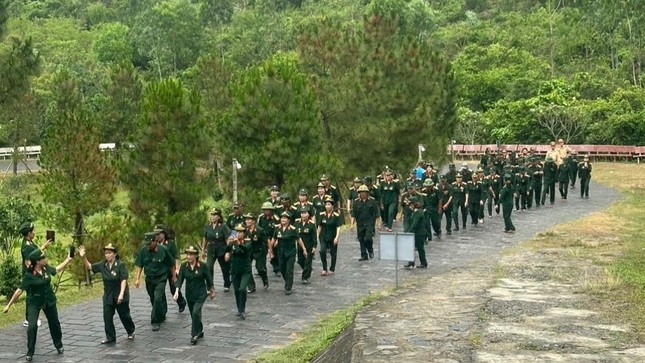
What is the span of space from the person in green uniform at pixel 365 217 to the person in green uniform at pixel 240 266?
15.3 feet

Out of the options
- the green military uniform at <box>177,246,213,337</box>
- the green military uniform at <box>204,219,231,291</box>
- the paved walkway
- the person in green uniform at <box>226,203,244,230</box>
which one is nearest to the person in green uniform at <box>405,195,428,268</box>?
the paved walkway

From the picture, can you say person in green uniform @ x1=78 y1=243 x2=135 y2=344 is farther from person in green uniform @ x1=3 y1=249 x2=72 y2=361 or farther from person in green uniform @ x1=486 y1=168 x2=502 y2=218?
person in green uniform @ x1=486 y1=168 x2=502 y2=218

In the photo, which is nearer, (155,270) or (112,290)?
(112,290)

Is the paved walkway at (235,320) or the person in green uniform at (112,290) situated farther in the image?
the person in green uniform at (112,290)

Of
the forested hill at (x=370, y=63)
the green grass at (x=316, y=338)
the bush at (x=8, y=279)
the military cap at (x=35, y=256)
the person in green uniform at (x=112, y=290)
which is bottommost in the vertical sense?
the green grass at (x=316, y=338)

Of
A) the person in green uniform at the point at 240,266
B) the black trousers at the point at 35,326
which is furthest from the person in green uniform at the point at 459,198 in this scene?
the black trousers at the point at 35,326

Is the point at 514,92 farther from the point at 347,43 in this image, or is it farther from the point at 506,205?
the point at 506,205

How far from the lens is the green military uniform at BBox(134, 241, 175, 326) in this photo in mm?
13508

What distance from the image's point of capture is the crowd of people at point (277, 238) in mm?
12633

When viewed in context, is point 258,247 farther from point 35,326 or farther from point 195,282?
point 35,326

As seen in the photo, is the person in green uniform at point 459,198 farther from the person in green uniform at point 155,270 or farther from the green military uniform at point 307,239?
the person in green uniform at point 155,270

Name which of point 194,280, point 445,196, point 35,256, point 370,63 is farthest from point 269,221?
point 370,63

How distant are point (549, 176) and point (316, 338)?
17.9m

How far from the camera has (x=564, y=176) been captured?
29.5 m
